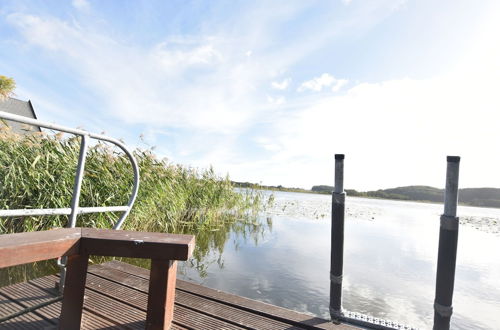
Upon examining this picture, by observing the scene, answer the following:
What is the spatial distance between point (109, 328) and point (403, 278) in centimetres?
419

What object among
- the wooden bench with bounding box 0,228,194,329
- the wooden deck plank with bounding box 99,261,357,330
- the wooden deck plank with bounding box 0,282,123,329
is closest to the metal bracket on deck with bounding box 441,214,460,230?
the wooden deck plank with bounding box 99,261,357,330

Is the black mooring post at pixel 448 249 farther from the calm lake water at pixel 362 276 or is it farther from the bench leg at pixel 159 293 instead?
the bench leg at pixel 159 293

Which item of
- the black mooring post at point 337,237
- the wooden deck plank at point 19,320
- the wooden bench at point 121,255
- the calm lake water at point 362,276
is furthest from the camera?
the calm lake water at point 362,276

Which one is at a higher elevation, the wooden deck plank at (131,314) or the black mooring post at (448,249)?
the black mooring post at (448,249)

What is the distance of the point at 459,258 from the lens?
577 centimetres

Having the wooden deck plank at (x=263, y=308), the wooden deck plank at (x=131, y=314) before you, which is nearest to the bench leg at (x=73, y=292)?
the wooden deck plank at (x=131, y=314)

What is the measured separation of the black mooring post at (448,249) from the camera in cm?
169

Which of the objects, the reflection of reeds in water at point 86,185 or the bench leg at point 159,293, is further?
the reflection of reeds in water at point 86,185

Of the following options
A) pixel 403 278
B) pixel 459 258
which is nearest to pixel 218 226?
pixel 403 278

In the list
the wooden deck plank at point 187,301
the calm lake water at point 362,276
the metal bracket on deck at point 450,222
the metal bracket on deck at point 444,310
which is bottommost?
the calm lake water at point 362,276

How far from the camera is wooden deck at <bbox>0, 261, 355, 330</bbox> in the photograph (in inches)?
59.7

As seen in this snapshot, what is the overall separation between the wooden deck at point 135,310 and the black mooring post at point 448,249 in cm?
64

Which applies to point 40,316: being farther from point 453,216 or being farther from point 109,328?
point 453,216

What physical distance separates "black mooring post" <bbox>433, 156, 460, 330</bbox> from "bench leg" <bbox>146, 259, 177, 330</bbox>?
5.49 ft
